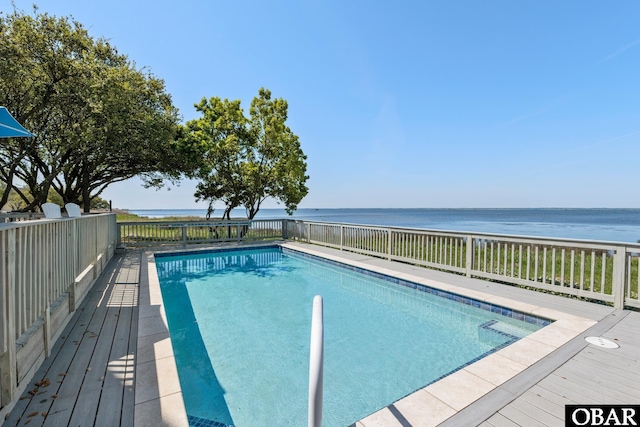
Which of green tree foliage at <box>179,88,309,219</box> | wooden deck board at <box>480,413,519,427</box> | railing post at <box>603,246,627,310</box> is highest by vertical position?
green tree foliage at <box>179,88,309,219</box>

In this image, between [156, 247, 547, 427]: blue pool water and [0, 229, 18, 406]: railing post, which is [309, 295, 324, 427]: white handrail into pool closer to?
[156, 247, 547, 427]: blue pool water

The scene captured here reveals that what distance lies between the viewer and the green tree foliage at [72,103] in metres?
7.83

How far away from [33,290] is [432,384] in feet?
10.2

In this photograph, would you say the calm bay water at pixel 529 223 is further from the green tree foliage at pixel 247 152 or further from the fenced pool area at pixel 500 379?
the fenced pool area at pixel 500 379

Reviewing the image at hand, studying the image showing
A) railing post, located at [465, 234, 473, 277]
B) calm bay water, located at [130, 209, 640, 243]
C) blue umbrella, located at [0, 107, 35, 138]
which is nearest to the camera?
blue umbrella, located at [0, 107, 35, 138]

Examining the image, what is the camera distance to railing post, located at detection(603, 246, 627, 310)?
361cm

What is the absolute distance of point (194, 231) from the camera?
32.5 ft

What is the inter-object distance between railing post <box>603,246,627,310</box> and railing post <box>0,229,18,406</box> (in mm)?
5931

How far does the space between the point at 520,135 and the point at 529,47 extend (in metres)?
9.89

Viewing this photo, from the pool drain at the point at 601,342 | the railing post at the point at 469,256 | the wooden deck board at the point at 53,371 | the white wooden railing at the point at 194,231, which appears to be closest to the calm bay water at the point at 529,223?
the railing post at the point at 469,256

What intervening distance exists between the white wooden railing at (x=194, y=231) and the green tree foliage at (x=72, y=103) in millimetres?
2732

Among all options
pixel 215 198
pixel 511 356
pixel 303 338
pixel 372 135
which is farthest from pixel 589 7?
pixel 215 198

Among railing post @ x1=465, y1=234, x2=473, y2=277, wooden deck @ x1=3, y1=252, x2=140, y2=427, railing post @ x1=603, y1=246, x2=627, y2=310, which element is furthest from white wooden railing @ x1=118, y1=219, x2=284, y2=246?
railing post @ x1=603, y1=246, x2=627, y2=310

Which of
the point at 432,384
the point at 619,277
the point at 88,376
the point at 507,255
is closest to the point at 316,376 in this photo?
the point at 432,384
